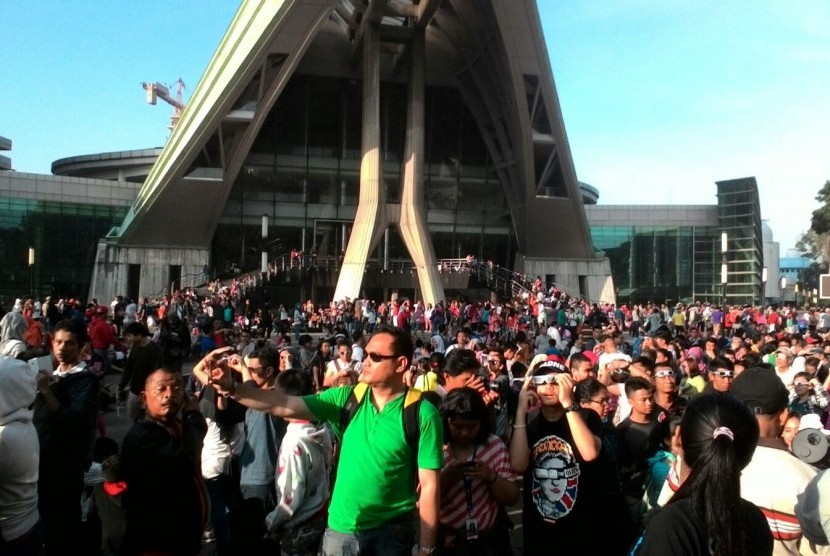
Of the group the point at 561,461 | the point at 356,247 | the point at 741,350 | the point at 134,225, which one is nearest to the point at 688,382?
the point at 741,350

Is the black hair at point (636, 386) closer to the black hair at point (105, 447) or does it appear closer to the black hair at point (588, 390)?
the black hair at point (588, 390)

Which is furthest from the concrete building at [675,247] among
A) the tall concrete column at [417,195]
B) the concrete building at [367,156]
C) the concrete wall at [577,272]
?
the tall concrete column at [417,195]

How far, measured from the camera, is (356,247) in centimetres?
2923

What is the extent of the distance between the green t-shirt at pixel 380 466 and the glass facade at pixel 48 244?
35.2 meters

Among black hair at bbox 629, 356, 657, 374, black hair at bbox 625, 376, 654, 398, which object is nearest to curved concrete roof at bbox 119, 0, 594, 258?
black hair at bbox 629, 356, 657, 374

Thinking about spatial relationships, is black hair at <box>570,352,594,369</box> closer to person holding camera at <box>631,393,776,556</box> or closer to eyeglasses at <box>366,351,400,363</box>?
eyeglasses at <box>366,351,400,363</box>

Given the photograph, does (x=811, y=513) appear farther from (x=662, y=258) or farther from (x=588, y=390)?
(x=662, y=258)

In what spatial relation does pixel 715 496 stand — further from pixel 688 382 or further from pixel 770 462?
pixel 688 382

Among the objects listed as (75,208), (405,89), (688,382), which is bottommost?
(688,382)

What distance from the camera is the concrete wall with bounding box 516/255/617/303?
34281mm

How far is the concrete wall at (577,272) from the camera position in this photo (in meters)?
34.3

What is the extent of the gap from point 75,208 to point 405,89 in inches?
704

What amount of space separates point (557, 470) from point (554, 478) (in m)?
0.04

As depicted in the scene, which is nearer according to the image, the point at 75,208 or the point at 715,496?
the point at 715,496
